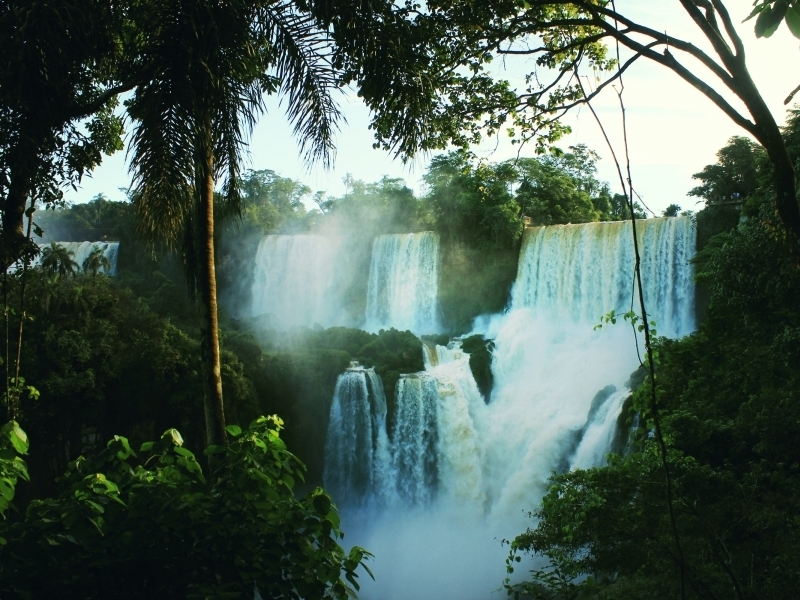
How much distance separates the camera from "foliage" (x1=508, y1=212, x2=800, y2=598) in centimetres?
566

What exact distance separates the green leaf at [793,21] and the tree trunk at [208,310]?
15.1ft

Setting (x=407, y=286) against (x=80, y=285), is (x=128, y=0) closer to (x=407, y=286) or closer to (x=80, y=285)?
(x=80, y=285)

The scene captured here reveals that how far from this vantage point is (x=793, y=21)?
1541 millimetres

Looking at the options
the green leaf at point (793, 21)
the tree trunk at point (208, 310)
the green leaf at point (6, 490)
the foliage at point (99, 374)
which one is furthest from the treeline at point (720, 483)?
the foliage at point (99, 374)

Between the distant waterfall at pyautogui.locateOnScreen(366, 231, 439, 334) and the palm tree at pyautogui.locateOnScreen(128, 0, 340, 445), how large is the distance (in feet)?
70.1

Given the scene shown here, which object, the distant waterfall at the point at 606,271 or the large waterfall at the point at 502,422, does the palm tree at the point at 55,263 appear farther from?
the distant waterfall at the point at 606,271

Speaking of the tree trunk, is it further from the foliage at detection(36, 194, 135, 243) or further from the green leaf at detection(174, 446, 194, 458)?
the foliage at detection(36, 194, 135, 243)

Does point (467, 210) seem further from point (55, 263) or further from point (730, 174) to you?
point (55, 263)

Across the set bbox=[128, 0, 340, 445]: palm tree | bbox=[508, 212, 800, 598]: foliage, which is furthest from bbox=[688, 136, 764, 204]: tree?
bbox=[128, 0, 340, 445]: palm tree

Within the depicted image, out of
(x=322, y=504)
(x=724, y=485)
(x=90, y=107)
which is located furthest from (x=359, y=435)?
(x=322, y=504)

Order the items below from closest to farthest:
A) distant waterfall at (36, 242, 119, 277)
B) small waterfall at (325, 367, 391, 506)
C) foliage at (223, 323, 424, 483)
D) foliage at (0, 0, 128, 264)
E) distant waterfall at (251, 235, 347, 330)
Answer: foliage at (0, 0, 128, 264) → small waterfall at (325, 367, 391, 506) → foliage at (223, 323, 424, 483) → distant waterfall at (251, 235, 347, 330) → distant waterfall at (36, 242, 119, 277)

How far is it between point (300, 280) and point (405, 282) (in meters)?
6.21

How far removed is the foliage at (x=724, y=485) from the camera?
223 inches

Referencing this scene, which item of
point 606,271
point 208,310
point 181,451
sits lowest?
point 181,451
